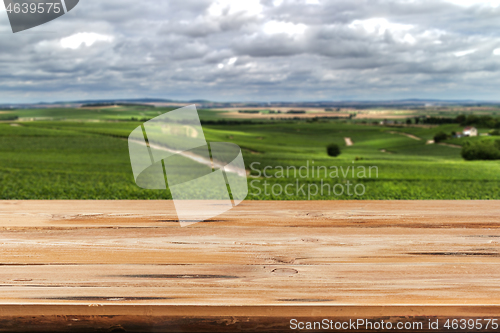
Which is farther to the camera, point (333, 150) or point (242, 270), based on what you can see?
point (333, 150)

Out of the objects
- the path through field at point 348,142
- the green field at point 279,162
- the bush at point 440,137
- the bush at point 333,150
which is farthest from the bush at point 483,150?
the bush at point 333,150

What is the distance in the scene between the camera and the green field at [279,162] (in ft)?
29.1

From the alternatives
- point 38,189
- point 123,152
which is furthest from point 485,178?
point 123,152

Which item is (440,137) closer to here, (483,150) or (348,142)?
(483,150)

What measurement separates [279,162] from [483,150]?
27.8 feet

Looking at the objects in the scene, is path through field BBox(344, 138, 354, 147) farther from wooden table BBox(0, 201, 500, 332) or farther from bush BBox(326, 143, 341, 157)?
wooden table BBox(0, 201, 500, 332)

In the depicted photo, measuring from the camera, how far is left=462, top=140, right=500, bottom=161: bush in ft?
44.1

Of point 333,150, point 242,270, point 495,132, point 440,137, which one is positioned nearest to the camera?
point 242,270

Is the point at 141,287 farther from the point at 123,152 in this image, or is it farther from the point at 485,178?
the point at 123,152

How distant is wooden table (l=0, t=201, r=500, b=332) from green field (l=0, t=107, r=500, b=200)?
441 cm

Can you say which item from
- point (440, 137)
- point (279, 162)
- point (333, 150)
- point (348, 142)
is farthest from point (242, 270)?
point (440, 137)

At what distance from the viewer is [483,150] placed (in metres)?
13.8

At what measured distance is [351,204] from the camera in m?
1.23

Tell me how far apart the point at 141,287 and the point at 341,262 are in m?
0.41
